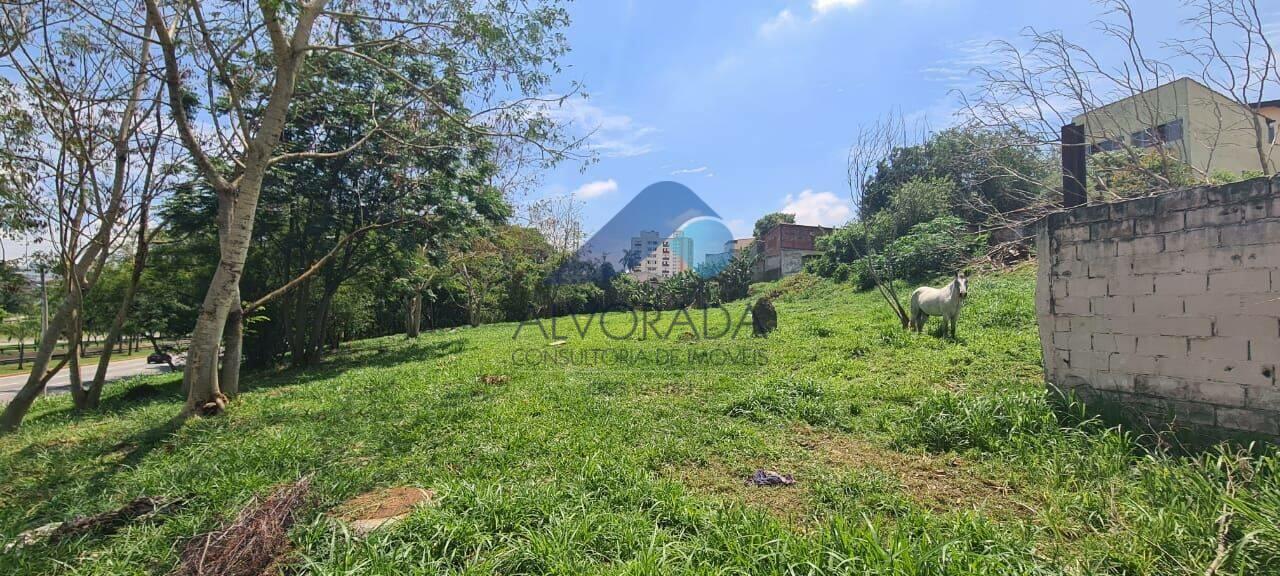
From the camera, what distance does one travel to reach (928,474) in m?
3.10

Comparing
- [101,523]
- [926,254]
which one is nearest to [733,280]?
[926,254]

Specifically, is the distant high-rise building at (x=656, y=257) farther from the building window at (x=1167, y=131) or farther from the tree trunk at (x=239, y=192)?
the tree trunk at (x=239, y=192)

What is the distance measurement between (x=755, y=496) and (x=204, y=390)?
571cm

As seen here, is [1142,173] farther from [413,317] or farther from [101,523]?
[413,317]

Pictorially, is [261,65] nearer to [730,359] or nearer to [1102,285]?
[730,359]

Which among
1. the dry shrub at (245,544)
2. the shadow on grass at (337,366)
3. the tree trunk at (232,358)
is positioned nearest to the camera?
the dry shrub at (245,544)

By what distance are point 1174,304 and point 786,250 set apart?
25.4 meters

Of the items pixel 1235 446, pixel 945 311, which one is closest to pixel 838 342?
pixel 945 311

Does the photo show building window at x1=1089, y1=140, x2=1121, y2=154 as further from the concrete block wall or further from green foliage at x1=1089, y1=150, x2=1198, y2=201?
the concrete block wall

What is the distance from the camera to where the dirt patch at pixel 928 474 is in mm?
2689

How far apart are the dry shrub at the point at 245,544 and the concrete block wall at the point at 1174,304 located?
5.37 meters

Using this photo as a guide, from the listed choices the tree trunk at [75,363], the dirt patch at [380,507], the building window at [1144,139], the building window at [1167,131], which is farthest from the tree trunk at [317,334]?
the building window at [1167,131]

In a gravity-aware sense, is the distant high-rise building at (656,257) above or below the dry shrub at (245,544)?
above

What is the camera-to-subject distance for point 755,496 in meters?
2.87
